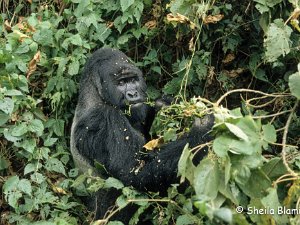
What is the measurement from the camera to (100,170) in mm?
5023

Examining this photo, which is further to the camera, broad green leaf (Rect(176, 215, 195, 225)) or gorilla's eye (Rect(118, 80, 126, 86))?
gorilla's eye (Rect(118, 80, 126, 86))

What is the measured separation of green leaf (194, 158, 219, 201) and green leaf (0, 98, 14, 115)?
1964 millimetres

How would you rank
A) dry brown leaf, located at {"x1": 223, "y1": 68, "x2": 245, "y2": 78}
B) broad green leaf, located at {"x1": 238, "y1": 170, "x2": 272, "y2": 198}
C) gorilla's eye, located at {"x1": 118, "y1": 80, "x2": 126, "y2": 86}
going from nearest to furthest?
broad green leaf, located at {"x1": 238, "y1": 170, "x2": 272, "y2": 198} < gorilla's eye, located at {"x1": 118, "y1": 80, "x2": 126, "y2": 86} < dry brown leaf, located at {"x1": 223, "y1": 68, "x2": 245, "y2": 78}

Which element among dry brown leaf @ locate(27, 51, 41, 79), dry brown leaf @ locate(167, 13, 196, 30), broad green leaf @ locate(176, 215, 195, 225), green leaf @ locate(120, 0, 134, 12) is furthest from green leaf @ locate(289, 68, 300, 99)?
dry brown leaf @ locate(27, 51, 41, 79)

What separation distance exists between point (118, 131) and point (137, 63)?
1.13m

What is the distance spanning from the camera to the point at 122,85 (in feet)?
17.1

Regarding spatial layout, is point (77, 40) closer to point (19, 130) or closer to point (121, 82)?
point (121, 82)

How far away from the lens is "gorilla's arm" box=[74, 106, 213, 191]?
4.77 m

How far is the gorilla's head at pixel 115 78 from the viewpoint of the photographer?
5156 millimetres

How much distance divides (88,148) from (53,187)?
1.73 ft

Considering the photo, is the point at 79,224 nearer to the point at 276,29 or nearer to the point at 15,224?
the point at 15,224

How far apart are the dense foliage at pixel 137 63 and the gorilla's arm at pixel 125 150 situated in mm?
133

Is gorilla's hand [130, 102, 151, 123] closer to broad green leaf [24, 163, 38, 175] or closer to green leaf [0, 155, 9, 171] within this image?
broad green leaf [24, 163, 38, 175]

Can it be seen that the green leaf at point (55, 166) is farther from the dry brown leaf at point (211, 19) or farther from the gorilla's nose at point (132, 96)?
the dry brown leaf at point (211, 19)
